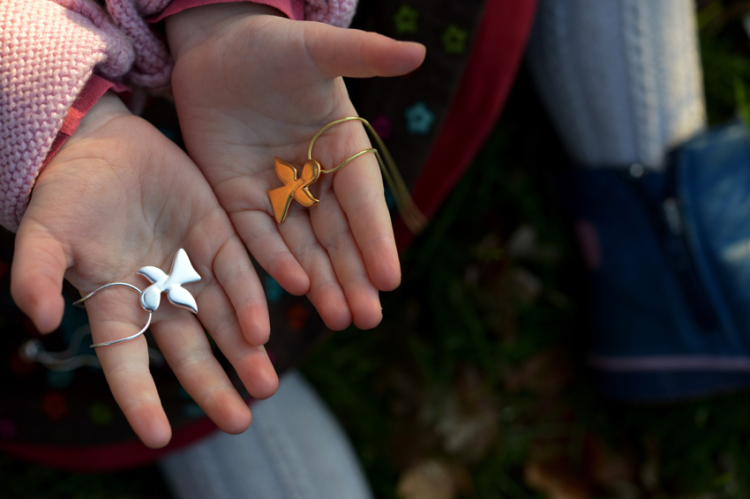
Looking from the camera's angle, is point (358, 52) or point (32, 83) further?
point (32, 83)

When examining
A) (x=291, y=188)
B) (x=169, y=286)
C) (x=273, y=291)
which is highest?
(x=291, y=188)

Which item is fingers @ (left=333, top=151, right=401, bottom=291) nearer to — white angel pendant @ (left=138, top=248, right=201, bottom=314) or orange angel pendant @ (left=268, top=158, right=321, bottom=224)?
orange angel pendant @ (left=268, top=158, right=321, bottom=224)

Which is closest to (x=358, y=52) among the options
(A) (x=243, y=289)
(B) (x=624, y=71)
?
(A) (x=243, y=289)

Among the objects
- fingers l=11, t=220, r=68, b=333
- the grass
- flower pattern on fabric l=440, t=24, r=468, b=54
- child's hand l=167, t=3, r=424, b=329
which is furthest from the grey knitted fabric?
fingers l=11, t=220, r=68, b=333

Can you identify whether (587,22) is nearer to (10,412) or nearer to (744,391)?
(744,391)

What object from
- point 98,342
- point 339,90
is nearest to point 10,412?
point 98,342

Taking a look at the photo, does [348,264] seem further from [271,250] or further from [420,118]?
[420,118]
